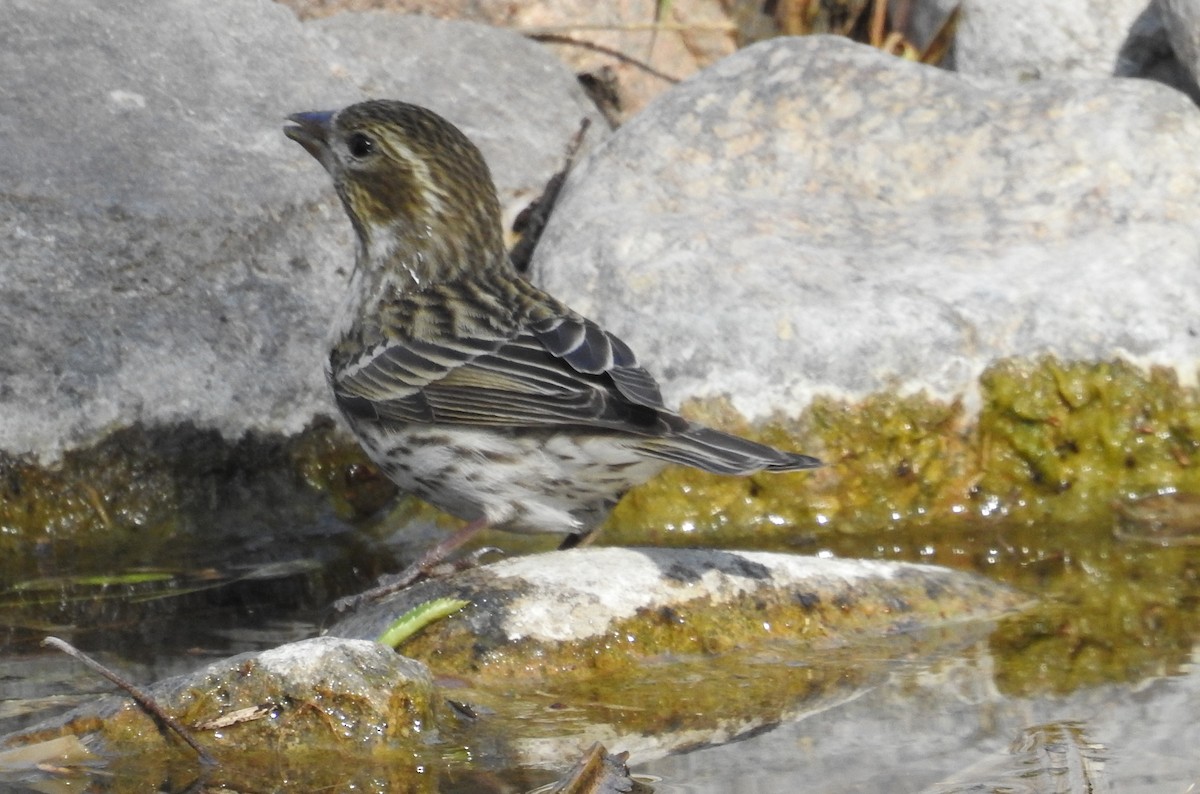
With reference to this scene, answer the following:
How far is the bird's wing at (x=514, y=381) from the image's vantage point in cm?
507

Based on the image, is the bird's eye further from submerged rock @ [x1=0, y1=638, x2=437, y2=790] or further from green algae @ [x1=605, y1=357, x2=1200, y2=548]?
submerged rock @ [x1=0, y1=638, x2=437, y2=790]

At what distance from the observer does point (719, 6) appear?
10.2m

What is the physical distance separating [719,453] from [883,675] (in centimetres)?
74

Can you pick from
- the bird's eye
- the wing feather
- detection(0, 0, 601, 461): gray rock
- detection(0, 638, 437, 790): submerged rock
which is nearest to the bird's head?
the bird's eye

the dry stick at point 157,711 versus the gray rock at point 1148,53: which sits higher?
the gray rock at point 1148,53

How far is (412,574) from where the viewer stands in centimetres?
530

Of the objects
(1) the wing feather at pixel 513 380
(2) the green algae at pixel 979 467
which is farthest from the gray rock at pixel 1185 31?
(1) the wing feather at pixel 513 380

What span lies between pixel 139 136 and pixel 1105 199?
3.86m

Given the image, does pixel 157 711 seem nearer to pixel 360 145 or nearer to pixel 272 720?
pixel 272 720

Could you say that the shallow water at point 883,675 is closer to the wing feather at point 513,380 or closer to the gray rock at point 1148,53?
the wing feather at point 513,380

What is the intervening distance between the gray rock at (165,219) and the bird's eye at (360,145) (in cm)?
94

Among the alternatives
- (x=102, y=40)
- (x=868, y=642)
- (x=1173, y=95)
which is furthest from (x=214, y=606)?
(x=1173, y=95)

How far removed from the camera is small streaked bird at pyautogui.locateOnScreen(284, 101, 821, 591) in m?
5.10

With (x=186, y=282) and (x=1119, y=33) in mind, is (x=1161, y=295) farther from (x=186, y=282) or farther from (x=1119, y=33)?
(x=186, y=282)
